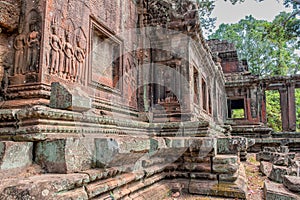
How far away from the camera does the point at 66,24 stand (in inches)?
161

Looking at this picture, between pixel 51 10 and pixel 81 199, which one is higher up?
pixel 51 10

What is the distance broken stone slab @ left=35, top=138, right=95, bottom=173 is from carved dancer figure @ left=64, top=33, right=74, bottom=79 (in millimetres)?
2073

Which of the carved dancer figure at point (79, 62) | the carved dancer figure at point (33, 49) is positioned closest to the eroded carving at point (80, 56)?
the carved dancer figure at point (79, 62)

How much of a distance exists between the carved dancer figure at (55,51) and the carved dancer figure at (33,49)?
0.21 metres

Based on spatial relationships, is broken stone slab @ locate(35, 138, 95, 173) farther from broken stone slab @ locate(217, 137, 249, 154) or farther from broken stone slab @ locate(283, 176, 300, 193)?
broken stone slab @ locate(283, 176, 300, 193)

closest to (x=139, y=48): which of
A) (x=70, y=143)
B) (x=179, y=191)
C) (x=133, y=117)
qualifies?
(x=133, y=117)

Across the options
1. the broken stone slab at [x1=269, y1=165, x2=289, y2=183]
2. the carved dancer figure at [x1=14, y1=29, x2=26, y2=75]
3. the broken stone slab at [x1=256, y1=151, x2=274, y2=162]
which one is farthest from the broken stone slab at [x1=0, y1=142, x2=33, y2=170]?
the broken stone slab at [x1=256, y1=151, x2=274, y2=162]

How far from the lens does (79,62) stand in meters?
4.33

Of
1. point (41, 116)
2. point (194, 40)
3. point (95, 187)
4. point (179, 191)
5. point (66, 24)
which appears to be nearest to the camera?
point (95, 187)

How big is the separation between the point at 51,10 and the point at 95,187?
300 centimetres

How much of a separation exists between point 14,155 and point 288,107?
17.8 meters

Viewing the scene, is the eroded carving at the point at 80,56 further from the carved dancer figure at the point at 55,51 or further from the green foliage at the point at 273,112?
the green foliage at the point at 273,112

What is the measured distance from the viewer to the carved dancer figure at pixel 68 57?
4023 mm

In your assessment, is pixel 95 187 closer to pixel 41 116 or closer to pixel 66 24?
pixel 41 116
